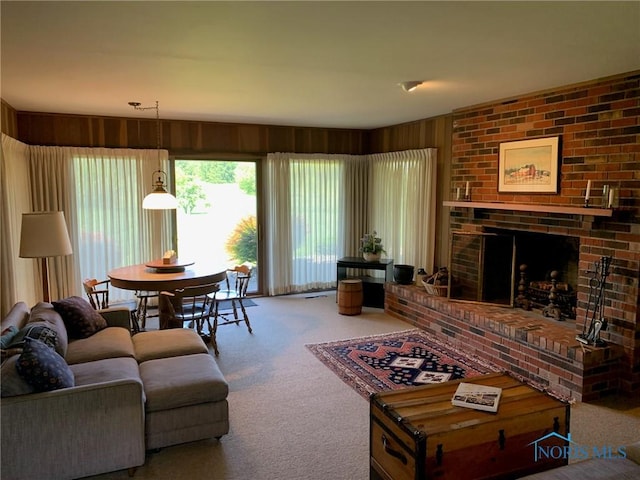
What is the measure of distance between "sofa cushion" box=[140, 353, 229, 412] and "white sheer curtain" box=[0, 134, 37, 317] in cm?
191

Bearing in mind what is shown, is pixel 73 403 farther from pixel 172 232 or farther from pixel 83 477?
pixel 172 232

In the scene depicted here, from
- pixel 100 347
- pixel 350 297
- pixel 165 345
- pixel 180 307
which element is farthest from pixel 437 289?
pixel 100 347

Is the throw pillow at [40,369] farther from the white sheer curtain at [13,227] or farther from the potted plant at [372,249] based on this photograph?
the potted plant at [372,249]

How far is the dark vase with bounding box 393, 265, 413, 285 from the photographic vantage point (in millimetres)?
5852

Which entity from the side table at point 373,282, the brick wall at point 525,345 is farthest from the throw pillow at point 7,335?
the side table at point 373,282

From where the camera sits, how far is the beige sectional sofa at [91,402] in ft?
7.79

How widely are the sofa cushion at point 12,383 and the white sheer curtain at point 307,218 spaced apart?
14.7ft

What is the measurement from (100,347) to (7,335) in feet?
2.15

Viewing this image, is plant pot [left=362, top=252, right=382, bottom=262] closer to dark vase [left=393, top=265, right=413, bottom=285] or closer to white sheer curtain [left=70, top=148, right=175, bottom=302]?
dark vase [left=393, top=265, right=413, bottom=285]

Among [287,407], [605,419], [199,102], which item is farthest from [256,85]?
[605,419]

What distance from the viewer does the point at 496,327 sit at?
4195mm

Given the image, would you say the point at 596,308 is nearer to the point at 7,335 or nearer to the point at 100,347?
the point at 100,347

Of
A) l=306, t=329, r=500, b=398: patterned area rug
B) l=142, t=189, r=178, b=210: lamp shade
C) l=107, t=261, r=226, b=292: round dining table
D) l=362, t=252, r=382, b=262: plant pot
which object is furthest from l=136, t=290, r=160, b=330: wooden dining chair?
l=362, t=252, r=382, b=262: plant pot

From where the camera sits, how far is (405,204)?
20.6 ft
